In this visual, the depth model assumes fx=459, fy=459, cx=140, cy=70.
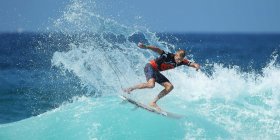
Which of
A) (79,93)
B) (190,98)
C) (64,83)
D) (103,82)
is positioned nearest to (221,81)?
(190,98)

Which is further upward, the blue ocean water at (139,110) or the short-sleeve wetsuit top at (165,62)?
the short-sleeve wetsuit top at (165,62)

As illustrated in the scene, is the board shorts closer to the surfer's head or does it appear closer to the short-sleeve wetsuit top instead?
the short-sleeve wetsuit top

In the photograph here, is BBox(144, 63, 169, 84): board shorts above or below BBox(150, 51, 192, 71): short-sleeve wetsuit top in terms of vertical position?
below

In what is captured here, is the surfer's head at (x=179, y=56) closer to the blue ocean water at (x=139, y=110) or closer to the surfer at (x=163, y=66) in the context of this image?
the surfer at (x=163, y=66)

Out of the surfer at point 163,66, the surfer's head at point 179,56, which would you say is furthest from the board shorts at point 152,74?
the surfer's head at point 179,56

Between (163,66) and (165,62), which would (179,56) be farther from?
(163,66)

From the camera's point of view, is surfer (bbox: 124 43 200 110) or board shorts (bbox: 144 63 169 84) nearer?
surfer (bbox: 124 43 200 110)

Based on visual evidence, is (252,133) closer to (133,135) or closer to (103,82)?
(133,135)

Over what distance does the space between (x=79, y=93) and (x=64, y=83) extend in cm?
372

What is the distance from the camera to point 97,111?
1374cm

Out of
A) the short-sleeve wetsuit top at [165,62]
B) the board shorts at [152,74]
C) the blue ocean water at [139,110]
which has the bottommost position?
the blue ocean water at [139,110]

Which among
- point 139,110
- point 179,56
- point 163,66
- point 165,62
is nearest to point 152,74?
point 163,66

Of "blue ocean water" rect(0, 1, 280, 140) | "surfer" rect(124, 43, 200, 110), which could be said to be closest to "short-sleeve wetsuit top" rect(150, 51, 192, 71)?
"surfer" rect(124, 43, 200, 110)

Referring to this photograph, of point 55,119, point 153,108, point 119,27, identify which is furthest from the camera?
point 119,27
